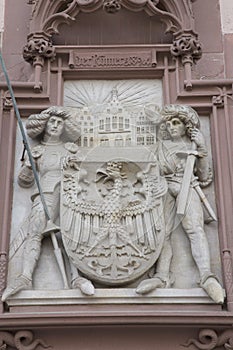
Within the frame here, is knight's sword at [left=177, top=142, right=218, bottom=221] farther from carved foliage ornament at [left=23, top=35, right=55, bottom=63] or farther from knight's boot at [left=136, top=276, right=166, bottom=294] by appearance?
carved foliage ornament at [left=23, top=35, right=55, bottom=63]

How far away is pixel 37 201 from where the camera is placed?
21.3 feet

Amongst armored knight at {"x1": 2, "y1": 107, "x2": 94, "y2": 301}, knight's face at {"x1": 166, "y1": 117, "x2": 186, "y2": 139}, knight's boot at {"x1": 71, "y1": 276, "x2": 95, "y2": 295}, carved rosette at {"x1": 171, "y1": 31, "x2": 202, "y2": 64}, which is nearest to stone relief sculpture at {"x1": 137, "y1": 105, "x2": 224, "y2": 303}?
knight's face at {"x1": 166, "y1": 117, "x2": 186, "y2": 139}

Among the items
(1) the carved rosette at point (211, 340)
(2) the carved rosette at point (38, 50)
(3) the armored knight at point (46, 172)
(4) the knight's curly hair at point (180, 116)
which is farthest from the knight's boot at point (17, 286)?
(2) the carved rosette at point (38, 50)

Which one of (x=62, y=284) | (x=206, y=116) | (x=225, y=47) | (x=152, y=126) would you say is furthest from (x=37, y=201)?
(x=225, y=47)

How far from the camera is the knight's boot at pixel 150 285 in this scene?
5992 mm

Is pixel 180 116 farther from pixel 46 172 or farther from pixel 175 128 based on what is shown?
pixel 46 172

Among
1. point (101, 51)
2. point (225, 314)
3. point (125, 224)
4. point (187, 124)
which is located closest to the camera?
point (225, 314)

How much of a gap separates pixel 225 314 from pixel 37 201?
5.34 ft

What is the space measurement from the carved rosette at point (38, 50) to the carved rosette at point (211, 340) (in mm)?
2601

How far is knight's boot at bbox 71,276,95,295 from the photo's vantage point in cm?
599

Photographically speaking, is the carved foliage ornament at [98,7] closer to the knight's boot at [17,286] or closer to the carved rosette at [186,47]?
the carved rosette at [186,47]

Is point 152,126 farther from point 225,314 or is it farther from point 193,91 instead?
point 225,314

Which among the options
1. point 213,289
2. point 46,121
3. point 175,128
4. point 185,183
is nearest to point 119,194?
point 185,183

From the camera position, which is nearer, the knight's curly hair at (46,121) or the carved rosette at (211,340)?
the carved rosette at (211,340)
